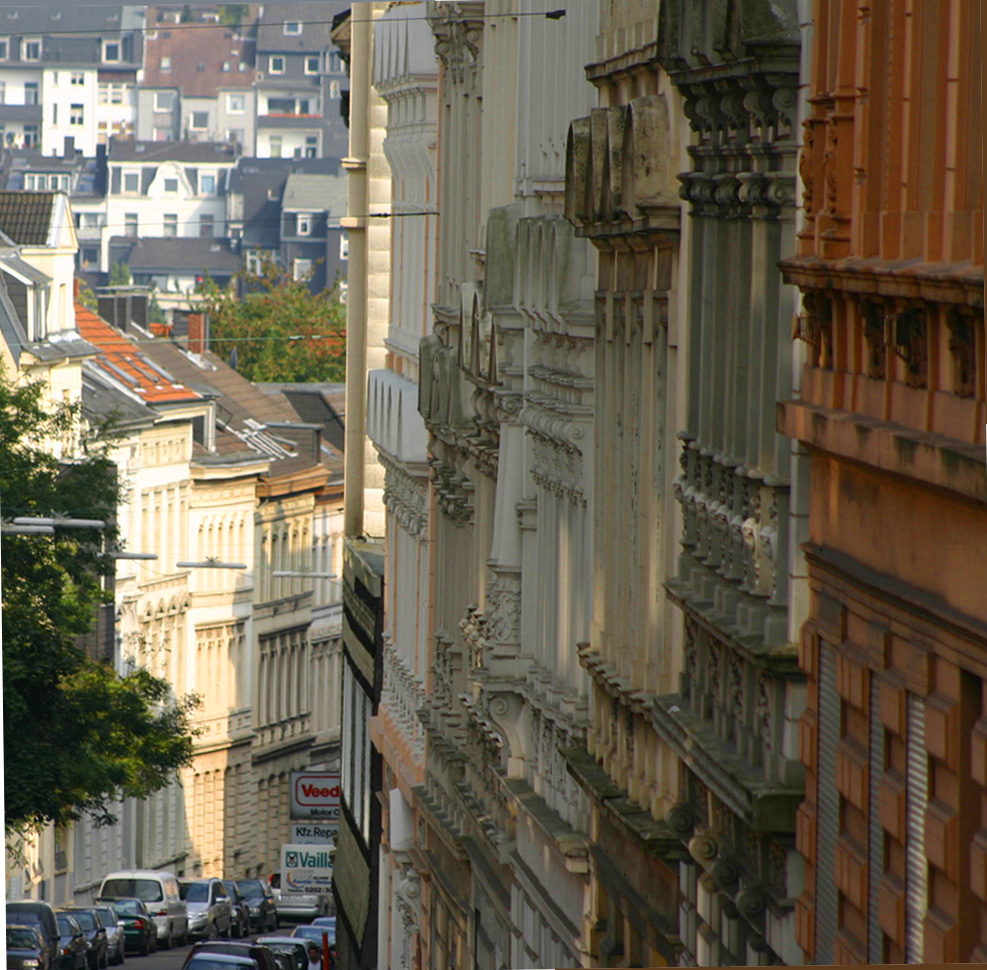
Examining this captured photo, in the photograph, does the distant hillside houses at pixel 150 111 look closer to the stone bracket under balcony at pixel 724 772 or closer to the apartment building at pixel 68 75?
the apartment building at pixel 68 75

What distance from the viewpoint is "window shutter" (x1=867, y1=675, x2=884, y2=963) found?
392 inches

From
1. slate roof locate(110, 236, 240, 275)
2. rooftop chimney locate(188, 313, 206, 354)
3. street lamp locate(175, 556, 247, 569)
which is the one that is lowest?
rooftop chimney locate(188, 313, 206, 354)

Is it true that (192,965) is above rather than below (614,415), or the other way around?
below

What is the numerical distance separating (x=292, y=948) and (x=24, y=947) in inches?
996

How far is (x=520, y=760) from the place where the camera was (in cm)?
1839

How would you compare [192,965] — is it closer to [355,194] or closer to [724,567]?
[355,194]

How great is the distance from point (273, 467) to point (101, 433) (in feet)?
57.9

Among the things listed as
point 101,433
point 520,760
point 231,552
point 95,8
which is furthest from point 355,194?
point 95,8

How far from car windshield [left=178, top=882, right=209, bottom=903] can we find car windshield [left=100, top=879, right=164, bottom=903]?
4.66 metres

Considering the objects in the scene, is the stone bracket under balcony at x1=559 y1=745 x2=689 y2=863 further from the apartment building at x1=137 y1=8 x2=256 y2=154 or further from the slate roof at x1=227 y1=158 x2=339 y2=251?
the slate roof at x1=227 y1=158 x2=339 y2=251

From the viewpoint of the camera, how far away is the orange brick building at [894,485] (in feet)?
30.3

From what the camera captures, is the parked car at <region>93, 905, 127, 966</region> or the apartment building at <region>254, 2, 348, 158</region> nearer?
the apartment building at <region>254, 2, 348, 158</region>

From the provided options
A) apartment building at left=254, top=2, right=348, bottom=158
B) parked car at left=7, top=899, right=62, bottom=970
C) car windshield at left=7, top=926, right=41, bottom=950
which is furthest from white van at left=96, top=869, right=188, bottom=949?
car windshield at left=7, top=926, right=41, bottom=950

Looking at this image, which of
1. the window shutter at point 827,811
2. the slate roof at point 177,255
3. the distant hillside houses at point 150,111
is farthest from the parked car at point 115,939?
the window shutter at point 827,811
